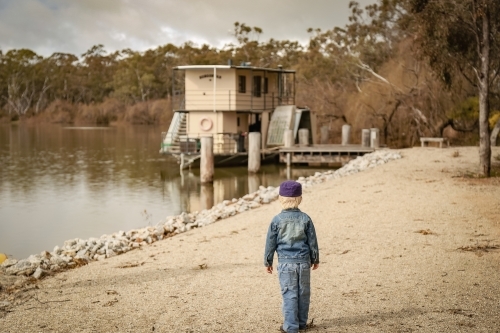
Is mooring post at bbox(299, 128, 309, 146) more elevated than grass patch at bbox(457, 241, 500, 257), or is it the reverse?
mooring post at bbox(299, 128, 309, 146)

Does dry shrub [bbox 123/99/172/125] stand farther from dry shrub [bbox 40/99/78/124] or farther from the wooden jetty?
the wooden jetty

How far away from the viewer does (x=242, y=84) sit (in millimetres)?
35938

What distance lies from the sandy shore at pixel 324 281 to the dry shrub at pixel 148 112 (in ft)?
211

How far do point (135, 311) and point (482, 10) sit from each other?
13449mm

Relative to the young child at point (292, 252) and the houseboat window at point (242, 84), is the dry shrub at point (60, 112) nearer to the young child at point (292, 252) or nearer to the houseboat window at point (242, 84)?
the houseboat window at point (242, 84)

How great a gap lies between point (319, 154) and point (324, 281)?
81.6 ft

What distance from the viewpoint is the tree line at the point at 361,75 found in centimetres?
1923

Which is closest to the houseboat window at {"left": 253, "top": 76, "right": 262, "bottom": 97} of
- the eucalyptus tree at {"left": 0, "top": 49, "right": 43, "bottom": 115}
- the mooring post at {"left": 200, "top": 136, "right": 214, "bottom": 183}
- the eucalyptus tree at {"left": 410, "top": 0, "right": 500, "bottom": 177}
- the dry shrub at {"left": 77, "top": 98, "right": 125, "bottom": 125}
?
the mooring post at {"left": 200, "top": 136, "right": 214, "bottom": 183}

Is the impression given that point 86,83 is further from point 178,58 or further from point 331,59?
point 331,59

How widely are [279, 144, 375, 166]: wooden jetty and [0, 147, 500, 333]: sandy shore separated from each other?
17.7 meters

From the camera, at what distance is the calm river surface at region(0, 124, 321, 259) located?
19266mm

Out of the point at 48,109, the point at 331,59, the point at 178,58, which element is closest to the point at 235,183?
the point at 331,59

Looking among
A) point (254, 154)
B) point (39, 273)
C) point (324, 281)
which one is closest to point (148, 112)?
point (254, 154)

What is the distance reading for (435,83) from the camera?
119 ft
